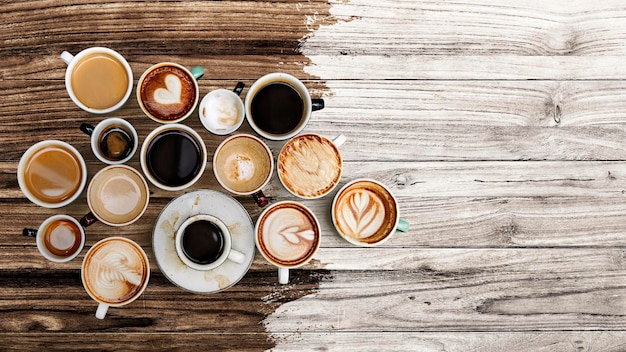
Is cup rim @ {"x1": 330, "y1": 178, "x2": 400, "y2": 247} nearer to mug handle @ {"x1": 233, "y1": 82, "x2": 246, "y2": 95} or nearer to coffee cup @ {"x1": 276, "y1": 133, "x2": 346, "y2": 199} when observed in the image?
coffee cup @ {"x1": 276, "y1": 133, "x2": 346, "y2": 199}

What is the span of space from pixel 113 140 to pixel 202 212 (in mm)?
300

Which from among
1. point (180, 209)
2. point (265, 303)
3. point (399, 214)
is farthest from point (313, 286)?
point (180, 209)

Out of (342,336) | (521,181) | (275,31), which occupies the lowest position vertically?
(342,336)

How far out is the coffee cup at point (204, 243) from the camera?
1260 mm

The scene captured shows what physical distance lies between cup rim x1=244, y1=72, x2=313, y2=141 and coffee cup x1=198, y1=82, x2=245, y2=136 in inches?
1.4

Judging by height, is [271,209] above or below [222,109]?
below

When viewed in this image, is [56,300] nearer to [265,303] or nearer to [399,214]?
[265,303]

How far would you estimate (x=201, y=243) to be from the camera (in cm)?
126

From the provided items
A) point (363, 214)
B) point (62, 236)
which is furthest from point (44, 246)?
point (363, 214)

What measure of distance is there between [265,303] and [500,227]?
2.31 ft

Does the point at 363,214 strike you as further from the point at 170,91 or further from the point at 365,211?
the point at 170,91

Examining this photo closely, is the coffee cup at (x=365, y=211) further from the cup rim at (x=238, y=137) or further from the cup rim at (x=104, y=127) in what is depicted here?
the cup rim at (x=104, y=127)

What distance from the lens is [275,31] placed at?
137cm

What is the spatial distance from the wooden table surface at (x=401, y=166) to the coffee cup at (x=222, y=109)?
44 millimetres
